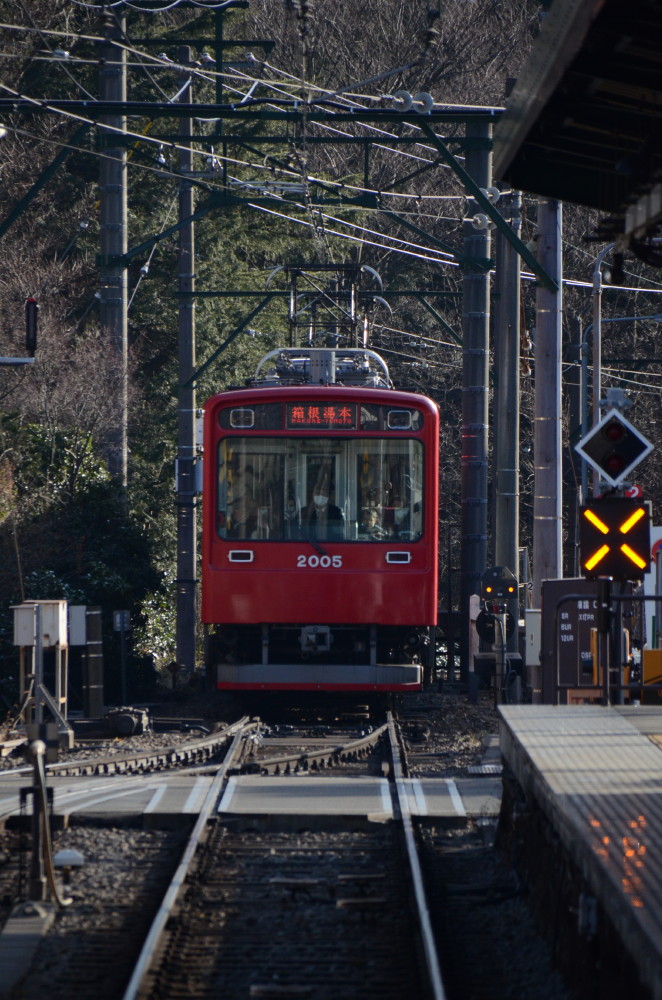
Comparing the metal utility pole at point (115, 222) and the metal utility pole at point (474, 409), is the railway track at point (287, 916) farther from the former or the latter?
the metal utility pole at point (115, 222)

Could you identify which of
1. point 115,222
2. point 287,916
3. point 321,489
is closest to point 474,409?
point 321,489

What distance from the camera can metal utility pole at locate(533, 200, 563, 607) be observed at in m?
14.3

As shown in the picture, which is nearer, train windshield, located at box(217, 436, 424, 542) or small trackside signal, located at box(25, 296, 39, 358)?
train windshield, located at box(217, 436, 424, 542)

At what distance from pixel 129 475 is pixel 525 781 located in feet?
71.8

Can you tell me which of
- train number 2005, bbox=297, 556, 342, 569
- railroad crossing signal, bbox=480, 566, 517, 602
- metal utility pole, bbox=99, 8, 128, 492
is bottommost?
railroad crossing signal, bbox=480, 566, 517, 602

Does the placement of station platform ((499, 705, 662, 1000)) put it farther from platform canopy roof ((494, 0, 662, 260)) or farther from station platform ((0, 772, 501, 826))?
platform canopy roof ((494, 0, 662, 260))

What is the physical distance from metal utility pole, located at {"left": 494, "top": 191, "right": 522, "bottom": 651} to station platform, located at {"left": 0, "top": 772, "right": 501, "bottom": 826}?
4.99 meters

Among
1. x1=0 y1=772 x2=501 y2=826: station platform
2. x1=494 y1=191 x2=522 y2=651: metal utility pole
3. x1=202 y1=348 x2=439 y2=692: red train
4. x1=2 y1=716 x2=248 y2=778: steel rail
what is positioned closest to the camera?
x1=0 y1=772 x2=501 y2=826: station platform

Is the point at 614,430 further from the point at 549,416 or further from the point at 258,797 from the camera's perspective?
the point at 258,797

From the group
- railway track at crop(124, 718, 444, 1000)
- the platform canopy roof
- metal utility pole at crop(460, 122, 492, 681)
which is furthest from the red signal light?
metal utility pole at crop(460, 122, 492, 681)

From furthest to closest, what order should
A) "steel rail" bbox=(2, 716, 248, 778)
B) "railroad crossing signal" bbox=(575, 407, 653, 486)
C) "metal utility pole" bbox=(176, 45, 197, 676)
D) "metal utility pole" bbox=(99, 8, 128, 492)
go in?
"metal utility pole" bbox=(99, 8, 128, 492) → "metal utility pole" bbox=(176, 45, 197, 676) → "steel rail" bbox=(2, 716, 248, 778) → "railroad crossing signal" bbox=(575, 407, 653, 486)

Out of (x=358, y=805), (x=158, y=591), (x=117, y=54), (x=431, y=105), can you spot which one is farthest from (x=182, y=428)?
(x=358, y=805)

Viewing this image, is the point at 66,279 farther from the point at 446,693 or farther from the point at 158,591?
the point at 446,693

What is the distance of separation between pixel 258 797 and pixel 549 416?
5.48 metres
